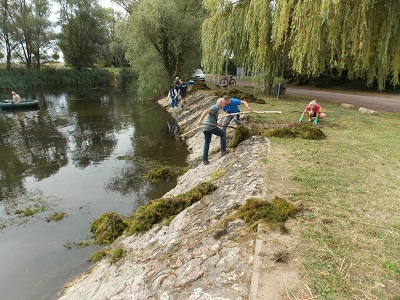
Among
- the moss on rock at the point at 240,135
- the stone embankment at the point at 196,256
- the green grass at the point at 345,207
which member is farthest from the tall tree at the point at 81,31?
the stone embankment at the point at 196,256

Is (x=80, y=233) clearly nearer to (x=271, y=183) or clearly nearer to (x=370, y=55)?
(x=271, y=183)

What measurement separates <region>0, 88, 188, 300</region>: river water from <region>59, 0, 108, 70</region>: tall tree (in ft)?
86.1

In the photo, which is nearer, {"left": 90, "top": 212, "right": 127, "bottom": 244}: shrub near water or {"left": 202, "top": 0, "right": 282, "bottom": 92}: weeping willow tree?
{"left": 90, "top": 212, "right": 127, "bottom": 244}: shrub near water

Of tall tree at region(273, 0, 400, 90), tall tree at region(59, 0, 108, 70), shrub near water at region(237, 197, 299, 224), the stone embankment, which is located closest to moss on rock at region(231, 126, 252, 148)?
the stone embankment

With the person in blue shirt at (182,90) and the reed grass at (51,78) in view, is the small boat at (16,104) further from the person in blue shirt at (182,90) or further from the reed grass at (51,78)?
the reed grass at (51,78)

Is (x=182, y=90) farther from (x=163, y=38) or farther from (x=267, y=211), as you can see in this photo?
(x=267, y=211)

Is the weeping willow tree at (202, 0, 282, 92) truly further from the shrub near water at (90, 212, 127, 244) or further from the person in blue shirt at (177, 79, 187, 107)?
the person in blue shirt at (177, 79, 187, 107)

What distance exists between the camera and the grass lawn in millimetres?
3150

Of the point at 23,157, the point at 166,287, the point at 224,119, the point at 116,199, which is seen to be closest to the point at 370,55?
the point at 224,119

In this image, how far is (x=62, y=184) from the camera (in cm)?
976

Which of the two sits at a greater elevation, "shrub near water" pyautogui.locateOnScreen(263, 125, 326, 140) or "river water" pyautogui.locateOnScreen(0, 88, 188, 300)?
"shrub near water" pyautogui.locateOnScreen(263, 125, 326, 140)

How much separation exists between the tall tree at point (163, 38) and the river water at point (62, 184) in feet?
22.9

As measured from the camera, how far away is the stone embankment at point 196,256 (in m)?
3.39

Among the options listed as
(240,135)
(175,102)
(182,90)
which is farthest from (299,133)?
(175,102)
